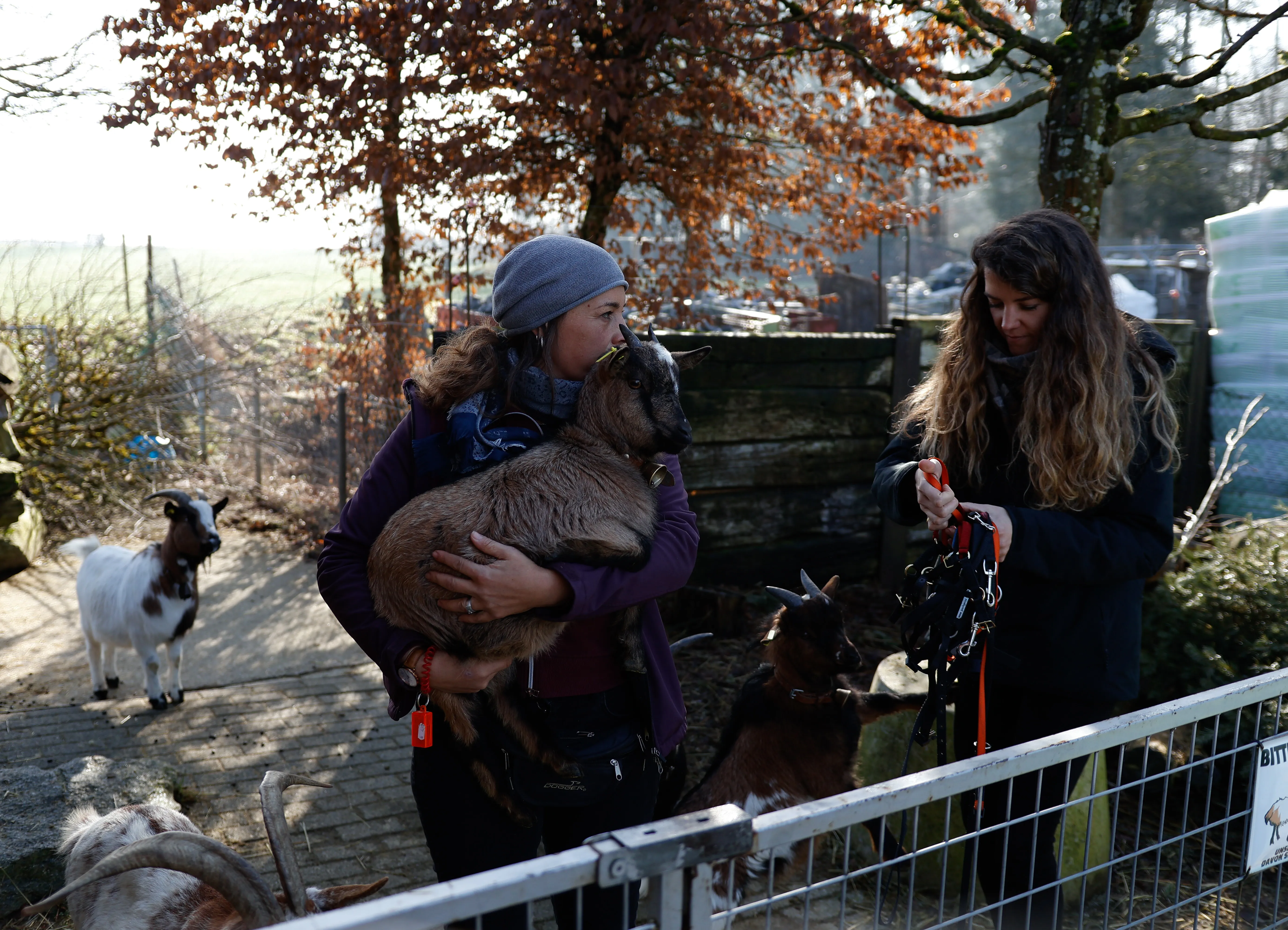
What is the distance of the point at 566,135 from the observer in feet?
24.9

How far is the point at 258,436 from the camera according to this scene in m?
11.5

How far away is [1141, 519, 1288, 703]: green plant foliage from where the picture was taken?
14.1ft

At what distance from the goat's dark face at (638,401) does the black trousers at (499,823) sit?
77 centimetres

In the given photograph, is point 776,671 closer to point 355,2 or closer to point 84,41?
point 355,2

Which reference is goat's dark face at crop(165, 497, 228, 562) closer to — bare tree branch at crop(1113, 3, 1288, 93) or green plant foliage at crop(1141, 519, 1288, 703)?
green plant foliage at crop(1141, 519, 1288, 703)

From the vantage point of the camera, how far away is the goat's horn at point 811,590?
3637 millimetres

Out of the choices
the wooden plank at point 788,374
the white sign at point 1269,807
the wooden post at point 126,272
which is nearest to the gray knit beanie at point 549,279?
the white sign at point 1269,807

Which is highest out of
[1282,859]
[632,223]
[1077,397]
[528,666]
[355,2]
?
[355,2]

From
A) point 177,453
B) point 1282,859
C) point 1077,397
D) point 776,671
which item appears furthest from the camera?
point 177,453

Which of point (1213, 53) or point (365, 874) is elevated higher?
point (1213, 53)

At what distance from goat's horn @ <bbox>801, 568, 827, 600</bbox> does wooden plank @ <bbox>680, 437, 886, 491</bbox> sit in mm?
1725

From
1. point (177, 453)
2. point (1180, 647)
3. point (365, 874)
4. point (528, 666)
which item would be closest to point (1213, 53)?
point (1180, 647)

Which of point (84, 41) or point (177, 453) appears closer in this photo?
point (84, 41)

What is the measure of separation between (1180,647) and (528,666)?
358 centimetres
